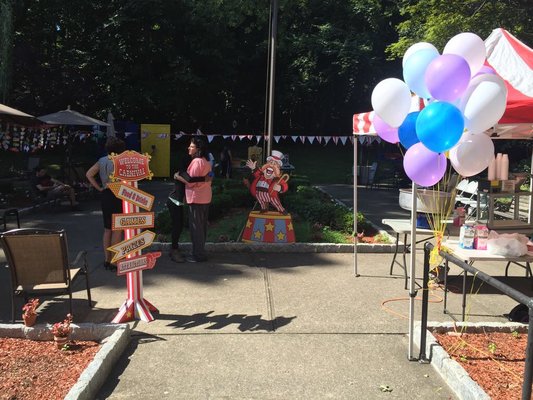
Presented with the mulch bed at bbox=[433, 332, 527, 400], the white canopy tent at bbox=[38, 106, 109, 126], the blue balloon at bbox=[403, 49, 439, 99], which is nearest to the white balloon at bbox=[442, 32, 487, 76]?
the blue balloon at bbox=[403, 49, 439, 99]

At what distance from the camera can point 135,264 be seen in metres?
4.82

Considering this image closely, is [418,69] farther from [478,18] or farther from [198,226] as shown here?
[478,18]

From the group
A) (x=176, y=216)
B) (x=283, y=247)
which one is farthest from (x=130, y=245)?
(x=283, y=247)

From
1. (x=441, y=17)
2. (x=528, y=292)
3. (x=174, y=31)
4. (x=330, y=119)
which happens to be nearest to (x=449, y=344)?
(x=528, y=292)

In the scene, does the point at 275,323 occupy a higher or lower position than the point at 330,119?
lower

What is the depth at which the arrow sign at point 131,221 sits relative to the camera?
4.67 m

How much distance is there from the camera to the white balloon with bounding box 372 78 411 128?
13.1 ft

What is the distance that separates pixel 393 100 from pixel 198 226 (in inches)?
145

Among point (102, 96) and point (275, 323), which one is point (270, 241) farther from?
point (102, 96)

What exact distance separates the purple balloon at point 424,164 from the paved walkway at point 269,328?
1620mm

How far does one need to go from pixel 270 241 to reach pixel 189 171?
2.03 meters

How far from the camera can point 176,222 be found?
22.8 feet

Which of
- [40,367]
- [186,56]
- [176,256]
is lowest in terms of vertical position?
[40,367]

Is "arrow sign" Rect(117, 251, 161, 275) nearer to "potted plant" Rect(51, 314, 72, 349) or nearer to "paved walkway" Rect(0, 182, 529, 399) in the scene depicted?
"paved walkway" Rect(0, 182, 529, 399)
